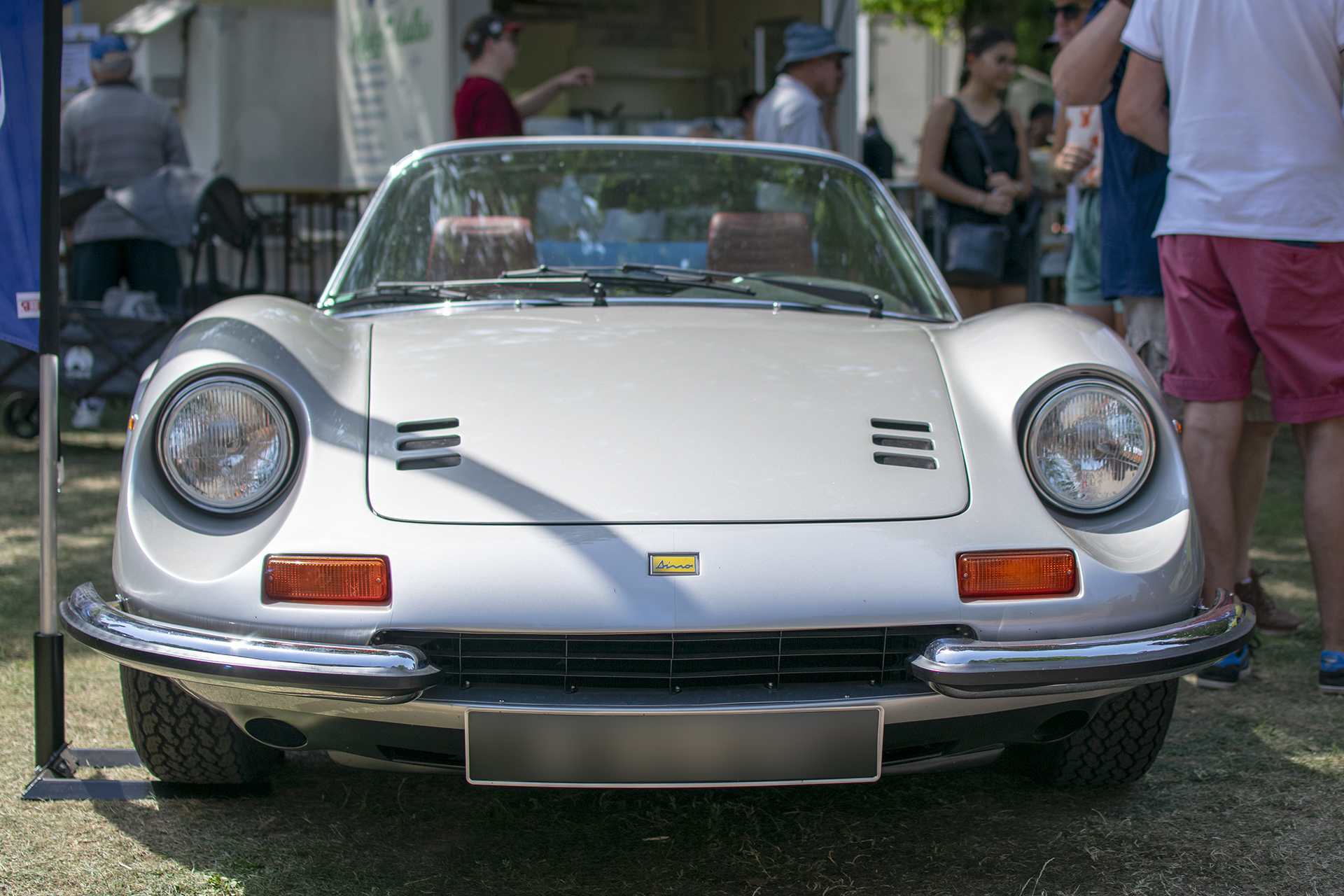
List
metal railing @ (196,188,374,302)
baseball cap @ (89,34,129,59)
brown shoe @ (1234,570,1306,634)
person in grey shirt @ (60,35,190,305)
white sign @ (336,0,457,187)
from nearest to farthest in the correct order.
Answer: brown shoe @ (1234,570,1306,634) < person in grey shirt @ (60,35,190,305) < baseball cap @ (89,34,129,59) < white sign @ (336,0,457,187) < metal railing @ (196,188,374,302)

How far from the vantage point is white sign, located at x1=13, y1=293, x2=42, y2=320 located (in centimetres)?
252

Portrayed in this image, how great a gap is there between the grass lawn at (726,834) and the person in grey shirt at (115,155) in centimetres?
439

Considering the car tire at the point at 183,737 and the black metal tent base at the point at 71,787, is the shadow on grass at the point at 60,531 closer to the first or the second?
the black metal tent base at the point at 71,787

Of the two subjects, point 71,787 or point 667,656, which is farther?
point 71,787

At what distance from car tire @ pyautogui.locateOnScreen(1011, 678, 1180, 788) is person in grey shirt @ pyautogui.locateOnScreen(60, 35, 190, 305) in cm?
568

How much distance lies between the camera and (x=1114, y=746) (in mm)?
2383

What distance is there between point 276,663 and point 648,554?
562mm

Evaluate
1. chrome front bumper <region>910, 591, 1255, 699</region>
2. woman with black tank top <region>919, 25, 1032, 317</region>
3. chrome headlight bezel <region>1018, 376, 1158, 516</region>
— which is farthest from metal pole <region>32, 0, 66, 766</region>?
woman with black tank top <region>919, 25, 1032, 317</region>

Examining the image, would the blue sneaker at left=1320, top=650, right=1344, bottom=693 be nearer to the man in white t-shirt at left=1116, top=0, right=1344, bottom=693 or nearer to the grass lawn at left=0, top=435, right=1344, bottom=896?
the man in white t-shirt at left=1116, top=0, right=1344, bottom=693

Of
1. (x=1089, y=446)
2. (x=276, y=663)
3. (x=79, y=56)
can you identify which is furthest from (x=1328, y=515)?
(x=79, y=56)

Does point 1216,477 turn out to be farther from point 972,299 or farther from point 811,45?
point 811,45

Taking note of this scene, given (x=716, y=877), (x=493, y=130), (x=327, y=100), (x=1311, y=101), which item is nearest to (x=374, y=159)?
(x=327, y=100)

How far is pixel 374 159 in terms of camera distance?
361 inches

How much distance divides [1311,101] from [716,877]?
2.26m
